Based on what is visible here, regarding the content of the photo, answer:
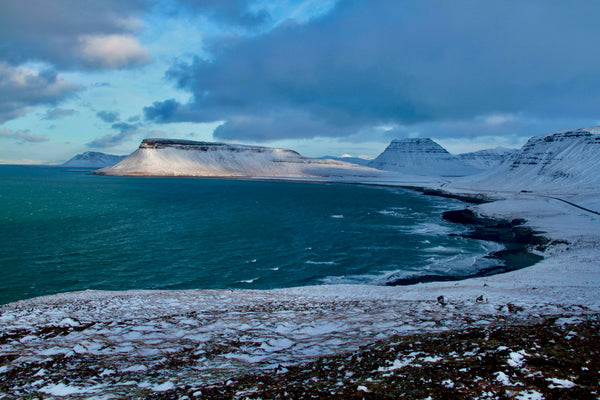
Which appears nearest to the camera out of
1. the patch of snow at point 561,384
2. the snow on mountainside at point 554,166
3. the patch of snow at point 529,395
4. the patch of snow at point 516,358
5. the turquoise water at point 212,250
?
the patch of snow at point 529,395

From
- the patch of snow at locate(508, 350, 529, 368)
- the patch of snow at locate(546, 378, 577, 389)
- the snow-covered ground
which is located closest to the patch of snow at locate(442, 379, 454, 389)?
the patch of snow at locate(508, 350, 529, 368)

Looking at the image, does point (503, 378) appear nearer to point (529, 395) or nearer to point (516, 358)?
point (529, 395)

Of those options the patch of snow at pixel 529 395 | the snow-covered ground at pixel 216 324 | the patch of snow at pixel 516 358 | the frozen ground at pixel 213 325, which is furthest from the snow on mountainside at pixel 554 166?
the patch of snow at pixel 529 395

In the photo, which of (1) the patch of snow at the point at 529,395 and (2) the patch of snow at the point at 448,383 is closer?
(1) the patch of snow at the point at 529,395

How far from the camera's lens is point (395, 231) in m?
47.6

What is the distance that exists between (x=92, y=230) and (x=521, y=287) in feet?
150

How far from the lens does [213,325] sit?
45.0 ft

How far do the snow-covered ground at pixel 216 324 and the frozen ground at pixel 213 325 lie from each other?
0.12ft

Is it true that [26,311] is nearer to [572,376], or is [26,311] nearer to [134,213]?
[572,376]

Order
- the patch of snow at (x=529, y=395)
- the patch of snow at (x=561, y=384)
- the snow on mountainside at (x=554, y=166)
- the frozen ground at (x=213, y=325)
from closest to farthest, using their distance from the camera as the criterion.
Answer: the patch of snow at (x=529, y=395), the patch of snow at (x=561, y=384), the frozen ground at (x=213, y=325), the snow on mountainside at (x=554, y=166)

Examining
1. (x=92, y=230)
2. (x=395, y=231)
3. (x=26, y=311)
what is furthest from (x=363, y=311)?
(x=92, y=230)

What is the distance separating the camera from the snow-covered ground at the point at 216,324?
383 inches

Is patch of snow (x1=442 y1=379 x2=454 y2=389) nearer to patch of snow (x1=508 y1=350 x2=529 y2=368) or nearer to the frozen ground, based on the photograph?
patch of snow (x1=508 y1=350 x2=529 y2=368)

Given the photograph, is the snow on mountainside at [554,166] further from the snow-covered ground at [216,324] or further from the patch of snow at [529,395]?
the patch of snow at [529,395]
